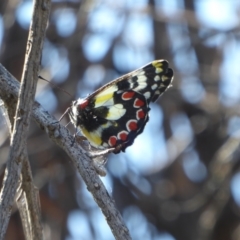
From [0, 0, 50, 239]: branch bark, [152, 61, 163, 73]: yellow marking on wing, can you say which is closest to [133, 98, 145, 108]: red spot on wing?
[152, 61, 163, 73]: yellow marking on wing

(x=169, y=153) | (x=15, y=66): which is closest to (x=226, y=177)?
(x=169, y=153)

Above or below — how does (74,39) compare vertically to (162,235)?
above

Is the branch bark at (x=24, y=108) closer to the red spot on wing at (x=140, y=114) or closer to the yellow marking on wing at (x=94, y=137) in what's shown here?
the yellow marking on wing at (x=94, y=137)

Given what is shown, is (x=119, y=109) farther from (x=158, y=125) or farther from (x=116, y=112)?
(x=158, y=125)

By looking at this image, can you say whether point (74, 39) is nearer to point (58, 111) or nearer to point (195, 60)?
point (58, 111)

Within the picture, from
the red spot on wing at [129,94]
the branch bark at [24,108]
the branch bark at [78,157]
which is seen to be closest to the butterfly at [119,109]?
the red spot on wing at [129,94]

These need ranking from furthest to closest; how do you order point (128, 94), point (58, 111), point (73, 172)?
point (73, 172) → point (58, 111) → point (128, 94)
